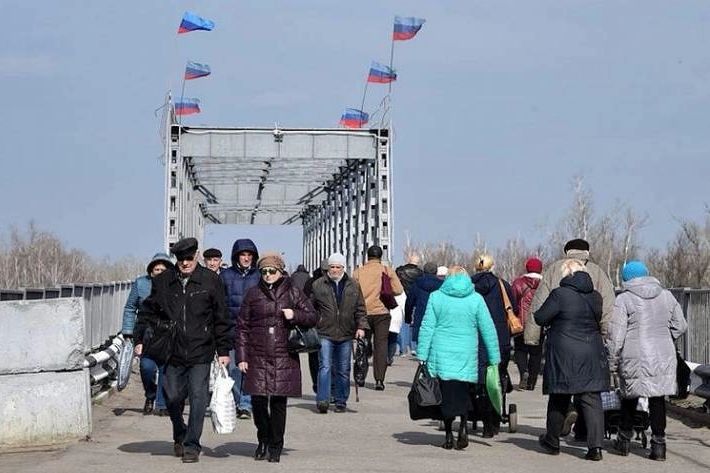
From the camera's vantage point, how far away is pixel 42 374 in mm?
12406

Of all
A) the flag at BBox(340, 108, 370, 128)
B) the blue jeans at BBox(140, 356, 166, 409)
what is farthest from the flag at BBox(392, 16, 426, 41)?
the blue jeans at BBox(140, 356, 166, 409)

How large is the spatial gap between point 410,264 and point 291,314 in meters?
13.6

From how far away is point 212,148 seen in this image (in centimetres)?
3266

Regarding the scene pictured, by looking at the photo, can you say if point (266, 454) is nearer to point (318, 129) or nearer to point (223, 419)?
point (223, 419)

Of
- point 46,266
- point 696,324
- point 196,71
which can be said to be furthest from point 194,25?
point 46,266

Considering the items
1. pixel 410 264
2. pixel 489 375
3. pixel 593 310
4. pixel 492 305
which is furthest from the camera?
pixel 410 264

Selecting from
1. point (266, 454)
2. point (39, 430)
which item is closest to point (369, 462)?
point (266, 454)

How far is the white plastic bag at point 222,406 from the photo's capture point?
37.4ft

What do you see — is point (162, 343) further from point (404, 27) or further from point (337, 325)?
point (404, 27)

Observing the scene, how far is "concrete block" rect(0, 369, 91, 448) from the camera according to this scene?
12164 millimetres

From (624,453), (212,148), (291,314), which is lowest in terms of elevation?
(624,453)

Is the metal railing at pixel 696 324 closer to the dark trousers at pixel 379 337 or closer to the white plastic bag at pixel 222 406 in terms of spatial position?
the dark trousers at pixel 379 337

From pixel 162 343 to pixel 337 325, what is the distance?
17.4ft

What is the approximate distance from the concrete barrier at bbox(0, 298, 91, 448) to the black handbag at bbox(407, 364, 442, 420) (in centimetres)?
275
